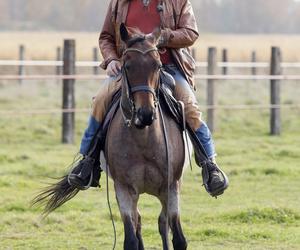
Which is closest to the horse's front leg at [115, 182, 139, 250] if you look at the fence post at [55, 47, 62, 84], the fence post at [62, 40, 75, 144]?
the fence post at [62, 40, 75, 144]

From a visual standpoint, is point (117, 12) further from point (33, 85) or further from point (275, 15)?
point (275, 15)

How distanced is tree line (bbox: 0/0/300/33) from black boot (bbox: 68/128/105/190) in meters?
102

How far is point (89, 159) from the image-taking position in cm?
845

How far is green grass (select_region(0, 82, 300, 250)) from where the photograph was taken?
10.2 meters

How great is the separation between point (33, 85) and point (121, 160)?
2192 centimetres

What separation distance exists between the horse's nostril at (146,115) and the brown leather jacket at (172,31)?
Answer: 1.12m

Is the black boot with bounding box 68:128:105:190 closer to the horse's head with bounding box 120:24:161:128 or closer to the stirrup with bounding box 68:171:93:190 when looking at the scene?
the stirrup with bounding box 68:171:93:190

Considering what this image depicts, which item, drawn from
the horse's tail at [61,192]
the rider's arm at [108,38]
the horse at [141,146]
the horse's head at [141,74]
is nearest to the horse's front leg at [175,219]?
the horse at [141,146]

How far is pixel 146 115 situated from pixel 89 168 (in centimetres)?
152

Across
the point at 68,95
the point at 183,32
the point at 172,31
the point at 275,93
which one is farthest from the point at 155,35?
Result: the point at 275,93

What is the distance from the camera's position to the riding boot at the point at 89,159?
27.4 ft

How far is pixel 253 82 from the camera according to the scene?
31375mm

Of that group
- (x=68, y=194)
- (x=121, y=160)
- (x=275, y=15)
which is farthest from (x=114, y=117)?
(x=275, y=15)

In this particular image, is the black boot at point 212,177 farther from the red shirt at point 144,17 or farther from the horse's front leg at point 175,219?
the red shirt at point 144,17
